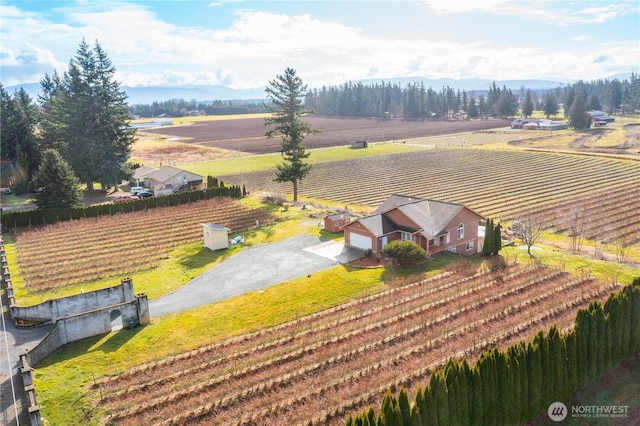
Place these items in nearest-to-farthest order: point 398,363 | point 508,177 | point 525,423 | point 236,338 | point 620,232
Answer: point 525,423, point 398,363, point 236,338, point 620,232, point 508,177

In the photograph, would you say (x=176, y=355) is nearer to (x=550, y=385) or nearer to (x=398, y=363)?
(x=398, y=363)

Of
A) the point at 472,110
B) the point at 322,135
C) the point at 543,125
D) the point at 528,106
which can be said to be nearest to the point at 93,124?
the point at 322,135

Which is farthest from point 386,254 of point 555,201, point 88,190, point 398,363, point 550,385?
point 88,190

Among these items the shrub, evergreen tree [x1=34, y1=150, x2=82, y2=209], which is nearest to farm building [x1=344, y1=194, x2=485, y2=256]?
the shrub

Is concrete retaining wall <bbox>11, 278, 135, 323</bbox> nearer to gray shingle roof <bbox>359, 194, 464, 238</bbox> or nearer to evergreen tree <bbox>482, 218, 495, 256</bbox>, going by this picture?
gray shingle roof <bbox>359, 194, 464, 238</bbox>

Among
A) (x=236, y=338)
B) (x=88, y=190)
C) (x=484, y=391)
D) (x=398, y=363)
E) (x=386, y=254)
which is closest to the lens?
(x=484, y=391)

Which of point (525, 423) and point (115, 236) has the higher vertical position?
point (115, 236)
